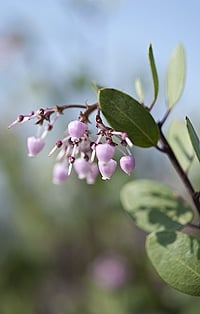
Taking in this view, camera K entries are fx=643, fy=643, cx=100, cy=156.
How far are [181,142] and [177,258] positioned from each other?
10.5 inches

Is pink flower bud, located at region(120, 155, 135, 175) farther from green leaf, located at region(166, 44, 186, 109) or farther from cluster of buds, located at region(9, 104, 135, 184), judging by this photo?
green leaf, located at region(166, 44, 186, 109)

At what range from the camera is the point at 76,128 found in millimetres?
786

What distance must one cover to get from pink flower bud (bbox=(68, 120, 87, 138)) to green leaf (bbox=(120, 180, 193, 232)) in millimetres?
238

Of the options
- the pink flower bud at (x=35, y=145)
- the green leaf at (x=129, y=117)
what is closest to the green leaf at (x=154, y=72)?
the green leaf at (x=129, y=117)

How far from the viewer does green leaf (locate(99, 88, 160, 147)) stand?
779mm

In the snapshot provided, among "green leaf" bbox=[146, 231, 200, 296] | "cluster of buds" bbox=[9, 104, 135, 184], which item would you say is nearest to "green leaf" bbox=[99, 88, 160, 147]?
"cluster of buds" bbox=[9, 104, 135, 184]

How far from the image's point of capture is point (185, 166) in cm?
101

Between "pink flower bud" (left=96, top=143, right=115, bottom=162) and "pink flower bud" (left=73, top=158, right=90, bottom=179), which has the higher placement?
"pink flower bud" (left=96, top=143, right=115, bottom=162)

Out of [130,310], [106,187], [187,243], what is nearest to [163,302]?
[130,310]

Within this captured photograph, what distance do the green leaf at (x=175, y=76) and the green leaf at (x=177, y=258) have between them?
0.72 ft

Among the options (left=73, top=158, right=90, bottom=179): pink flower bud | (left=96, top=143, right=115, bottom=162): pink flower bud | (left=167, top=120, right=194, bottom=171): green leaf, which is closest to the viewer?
(left=96, top=143, right=115, bottom=162): pink flower bud

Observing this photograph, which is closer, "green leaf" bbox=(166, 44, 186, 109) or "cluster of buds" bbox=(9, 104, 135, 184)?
"cluster of buds" bbox=(9, 104, 135, 184)

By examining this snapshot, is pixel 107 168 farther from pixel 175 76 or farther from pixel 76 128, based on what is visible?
A: pixel 175 76

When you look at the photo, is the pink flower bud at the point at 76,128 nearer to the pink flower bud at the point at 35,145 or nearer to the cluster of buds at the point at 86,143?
the cluster of buds at the point at 86,143
